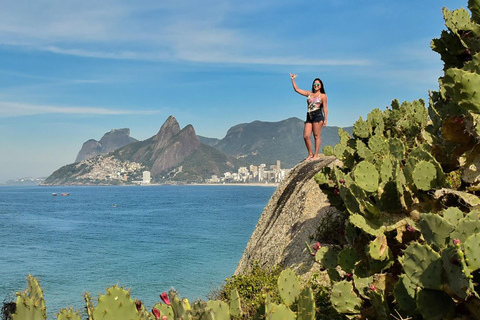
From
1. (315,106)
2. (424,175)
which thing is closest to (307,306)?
(424,175)

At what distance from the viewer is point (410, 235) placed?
440 cm

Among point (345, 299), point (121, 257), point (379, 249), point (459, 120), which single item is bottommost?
point (121, 257)

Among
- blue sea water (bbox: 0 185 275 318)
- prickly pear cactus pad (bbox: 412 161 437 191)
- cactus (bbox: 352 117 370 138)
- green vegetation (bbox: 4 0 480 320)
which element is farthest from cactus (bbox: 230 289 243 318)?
blue sea water (bbox: 0 185 275 318)

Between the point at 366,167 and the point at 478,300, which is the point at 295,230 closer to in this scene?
the point at 366,167

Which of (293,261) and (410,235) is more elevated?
(410,235)

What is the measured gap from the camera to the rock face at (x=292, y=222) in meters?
8.89

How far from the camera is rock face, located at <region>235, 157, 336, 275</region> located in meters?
8.89

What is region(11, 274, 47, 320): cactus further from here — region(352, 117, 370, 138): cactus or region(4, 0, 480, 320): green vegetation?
region(352, 117, 370, 138): cactus

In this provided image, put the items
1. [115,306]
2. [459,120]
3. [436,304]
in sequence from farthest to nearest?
[459,120], [436,304], [115,306]

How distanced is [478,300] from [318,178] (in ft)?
11.7

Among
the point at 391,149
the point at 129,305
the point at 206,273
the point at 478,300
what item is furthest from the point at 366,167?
the point at 206,273

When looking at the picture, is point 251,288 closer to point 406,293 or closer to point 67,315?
point 406,293

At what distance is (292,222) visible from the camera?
999 cm

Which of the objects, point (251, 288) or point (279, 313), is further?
point (251, 288)
